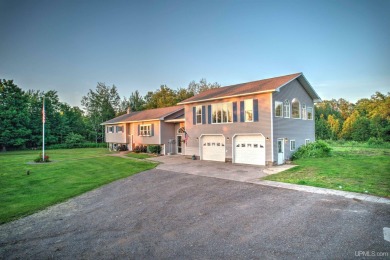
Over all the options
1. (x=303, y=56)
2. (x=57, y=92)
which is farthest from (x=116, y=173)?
(x=57, y=92)

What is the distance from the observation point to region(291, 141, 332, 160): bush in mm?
17641

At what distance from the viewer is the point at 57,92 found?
156 ft

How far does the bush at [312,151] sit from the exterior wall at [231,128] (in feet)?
12.3

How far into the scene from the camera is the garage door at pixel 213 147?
1898cm

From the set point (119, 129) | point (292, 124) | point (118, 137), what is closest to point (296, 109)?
point (292, 124)

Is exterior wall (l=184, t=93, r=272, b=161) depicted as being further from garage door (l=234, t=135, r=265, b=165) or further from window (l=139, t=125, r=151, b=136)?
window (l=139, t=125, r=151, b=136)

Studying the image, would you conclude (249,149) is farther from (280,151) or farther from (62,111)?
(62,111)

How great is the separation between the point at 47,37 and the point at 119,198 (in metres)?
16.4

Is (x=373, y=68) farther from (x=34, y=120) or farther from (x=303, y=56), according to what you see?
(x=34, y=120)

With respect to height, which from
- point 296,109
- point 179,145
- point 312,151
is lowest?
point 312,151

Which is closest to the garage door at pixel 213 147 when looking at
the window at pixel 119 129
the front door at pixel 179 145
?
the front door at pixel 179 145

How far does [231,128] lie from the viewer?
18.0 metres

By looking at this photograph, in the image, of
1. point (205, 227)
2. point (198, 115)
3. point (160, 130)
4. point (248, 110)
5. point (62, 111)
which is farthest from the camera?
point (62, 111)

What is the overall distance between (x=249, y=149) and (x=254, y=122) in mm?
2147
